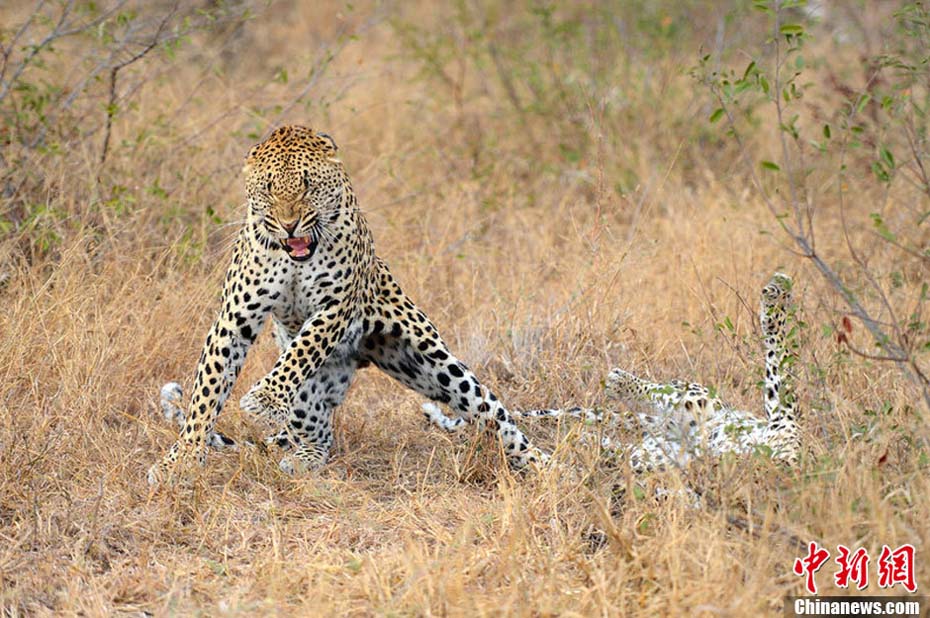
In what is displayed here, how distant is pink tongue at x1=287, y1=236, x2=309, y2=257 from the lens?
5.71m

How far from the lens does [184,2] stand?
10344 millimetres

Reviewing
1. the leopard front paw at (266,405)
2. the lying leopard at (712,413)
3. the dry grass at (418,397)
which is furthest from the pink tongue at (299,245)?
the lying leopard at (712,413)

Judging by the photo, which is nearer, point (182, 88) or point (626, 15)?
point (182, 88)

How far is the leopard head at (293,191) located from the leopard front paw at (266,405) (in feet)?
2.05

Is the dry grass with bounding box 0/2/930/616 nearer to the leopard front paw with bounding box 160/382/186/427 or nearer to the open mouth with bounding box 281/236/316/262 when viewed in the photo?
the leopard front paw with bounding box 160/382/186/427

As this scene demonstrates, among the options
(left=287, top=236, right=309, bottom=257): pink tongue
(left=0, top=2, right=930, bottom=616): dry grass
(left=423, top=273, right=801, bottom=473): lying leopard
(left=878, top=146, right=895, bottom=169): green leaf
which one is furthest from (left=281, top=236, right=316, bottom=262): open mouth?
(left=878, top=146, right=895, bottom=169): green leaf

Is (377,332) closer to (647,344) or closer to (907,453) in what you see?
(647,344)

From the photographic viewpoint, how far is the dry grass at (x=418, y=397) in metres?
4.55

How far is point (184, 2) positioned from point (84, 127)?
2338 mm

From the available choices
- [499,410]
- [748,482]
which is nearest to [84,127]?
[499,410]

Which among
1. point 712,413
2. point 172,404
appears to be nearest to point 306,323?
point 172,404

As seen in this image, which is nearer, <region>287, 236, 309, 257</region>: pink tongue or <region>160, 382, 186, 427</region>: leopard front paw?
<region>287, 236, 309, 257</region>: pink tongue

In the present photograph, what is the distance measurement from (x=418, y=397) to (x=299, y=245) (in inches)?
63.1

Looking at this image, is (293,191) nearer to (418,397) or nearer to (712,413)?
(418,397)
